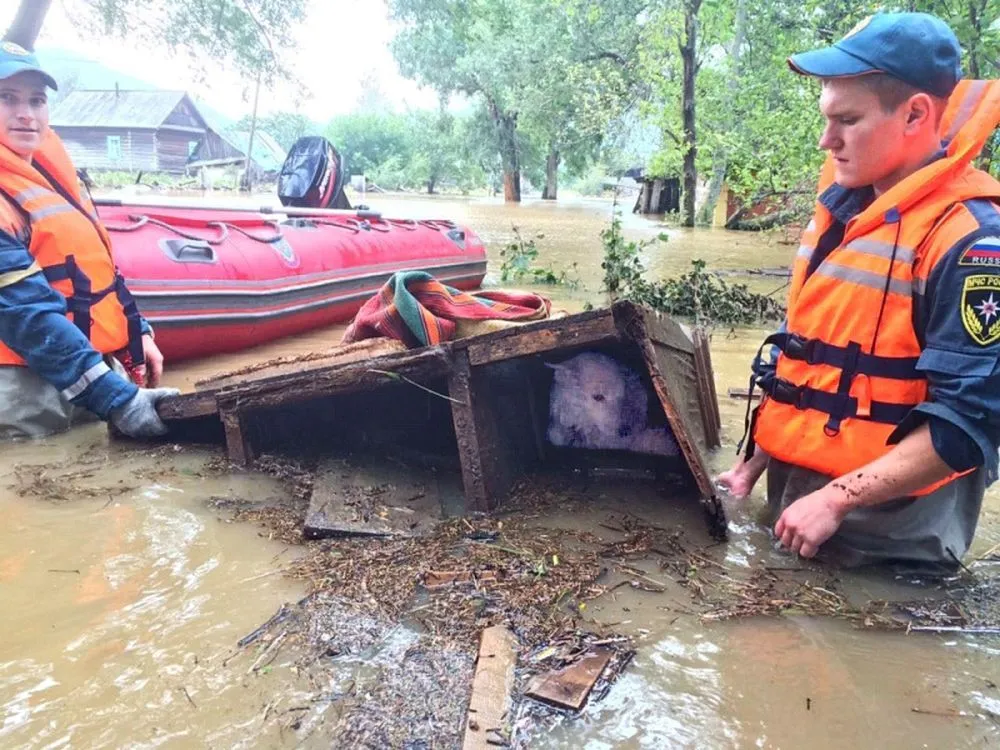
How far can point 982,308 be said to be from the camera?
201cm

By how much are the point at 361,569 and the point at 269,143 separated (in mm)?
51268

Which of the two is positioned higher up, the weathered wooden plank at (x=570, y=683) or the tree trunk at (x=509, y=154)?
the tree trunk at (x=509, y=154)

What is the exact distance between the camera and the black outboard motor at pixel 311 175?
9.64 metres

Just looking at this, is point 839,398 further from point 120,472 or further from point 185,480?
point 120,472

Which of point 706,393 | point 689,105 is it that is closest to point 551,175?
point 689,105

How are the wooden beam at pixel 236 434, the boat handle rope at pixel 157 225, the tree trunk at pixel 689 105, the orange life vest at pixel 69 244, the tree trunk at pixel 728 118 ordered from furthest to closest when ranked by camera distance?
1. the tree trunk at pixel 689 105
2. the tree trunk at pixel 728 118
3. the boat handle rope at pixel 157 225
4. the orange life vest at pixel 69 244
5. the wooden beam at pixel 236 434

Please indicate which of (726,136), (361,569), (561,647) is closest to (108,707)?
(361,569)

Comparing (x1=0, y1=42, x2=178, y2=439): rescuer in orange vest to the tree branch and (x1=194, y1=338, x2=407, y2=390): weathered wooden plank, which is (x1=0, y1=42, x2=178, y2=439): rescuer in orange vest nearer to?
(x1=194, y1=338, x2=407, y2=390): weathered wooden plank

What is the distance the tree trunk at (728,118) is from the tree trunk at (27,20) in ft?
44.1

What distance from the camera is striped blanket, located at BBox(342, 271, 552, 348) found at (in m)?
3.08

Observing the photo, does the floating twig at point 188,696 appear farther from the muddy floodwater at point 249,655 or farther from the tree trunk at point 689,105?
the tree trunk at point 689,105

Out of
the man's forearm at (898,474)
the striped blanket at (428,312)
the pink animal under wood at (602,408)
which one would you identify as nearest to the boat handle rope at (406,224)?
the striped blanket at (428,312)

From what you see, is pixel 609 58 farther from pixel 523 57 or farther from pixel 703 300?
pixel 703 300

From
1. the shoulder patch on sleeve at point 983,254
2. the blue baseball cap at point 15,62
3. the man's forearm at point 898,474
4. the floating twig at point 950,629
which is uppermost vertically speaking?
the blue baseball cap at point 15,62
